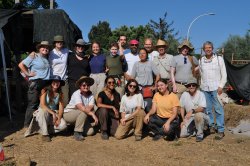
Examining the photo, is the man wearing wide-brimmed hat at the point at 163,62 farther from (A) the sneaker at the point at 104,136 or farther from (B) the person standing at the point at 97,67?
(A) the sneaker at the point at 104,136

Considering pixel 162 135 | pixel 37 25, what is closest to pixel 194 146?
pixel 162 135

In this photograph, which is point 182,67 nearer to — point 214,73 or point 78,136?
point 214,73

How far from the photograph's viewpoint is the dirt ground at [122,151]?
16.9ft

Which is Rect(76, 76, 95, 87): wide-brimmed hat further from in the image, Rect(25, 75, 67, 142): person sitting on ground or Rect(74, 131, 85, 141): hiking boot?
Rect(74, 131, 85, 141): hiking boot

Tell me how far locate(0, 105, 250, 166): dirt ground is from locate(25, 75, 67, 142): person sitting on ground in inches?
6.9

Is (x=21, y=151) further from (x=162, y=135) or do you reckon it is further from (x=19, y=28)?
(x=19, y=28)

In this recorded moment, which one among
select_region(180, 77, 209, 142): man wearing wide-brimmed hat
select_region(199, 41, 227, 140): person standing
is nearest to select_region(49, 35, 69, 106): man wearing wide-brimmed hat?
select_region(180, 77, 209, 142): man wearing wide-brimmed hat

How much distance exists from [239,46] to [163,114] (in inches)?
1068

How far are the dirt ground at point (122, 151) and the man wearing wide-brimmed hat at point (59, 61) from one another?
3.43ft

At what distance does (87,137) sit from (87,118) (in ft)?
1.15

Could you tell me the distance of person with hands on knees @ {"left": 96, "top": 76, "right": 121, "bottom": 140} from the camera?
260 inches

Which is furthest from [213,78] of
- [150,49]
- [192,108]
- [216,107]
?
[150,49]

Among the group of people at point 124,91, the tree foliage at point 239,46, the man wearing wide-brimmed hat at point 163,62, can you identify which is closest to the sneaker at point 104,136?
the group of people at point 124,91

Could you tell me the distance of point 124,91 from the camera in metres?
7.14
